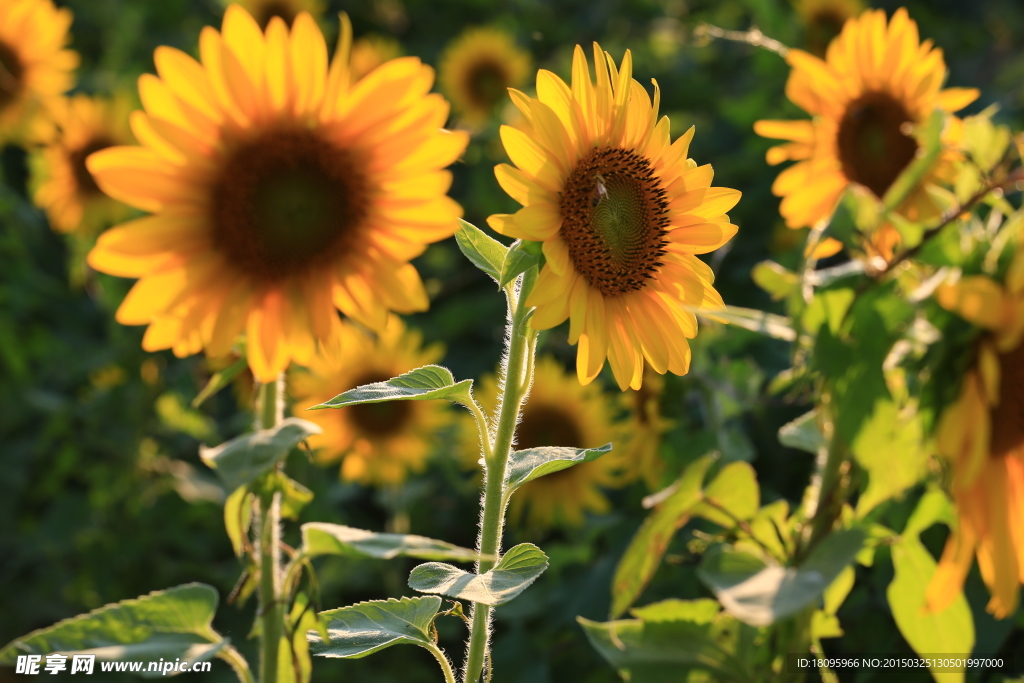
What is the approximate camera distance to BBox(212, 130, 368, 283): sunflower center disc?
0.99 metres

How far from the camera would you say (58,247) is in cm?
337

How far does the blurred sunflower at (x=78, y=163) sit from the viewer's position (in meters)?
2.66

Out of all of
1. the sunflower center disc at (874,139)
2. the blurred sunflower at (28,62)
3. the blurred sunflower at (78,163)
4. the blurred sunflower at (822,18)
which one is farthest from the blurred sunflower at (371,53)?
the sunflower center disc at (874,139)

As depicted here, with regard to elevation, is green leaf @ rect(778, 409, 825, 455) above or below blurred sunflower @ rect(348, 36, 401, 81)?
below

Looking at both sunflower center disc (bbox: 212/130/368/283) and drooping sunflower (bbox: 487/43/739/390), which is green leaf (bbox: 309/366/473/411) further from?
sunflower center disc (bbox: 212/130/368/283)

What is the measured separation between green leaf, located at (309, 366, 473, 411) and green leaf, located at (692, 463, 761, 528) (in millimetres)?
408

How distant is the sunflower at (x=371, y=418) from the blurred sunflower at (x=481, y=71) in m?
1.55

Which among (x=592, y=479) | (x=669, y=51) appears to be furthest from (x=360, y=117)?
(x=669, y=51)

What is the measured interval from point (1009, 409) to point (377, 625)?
66 cm

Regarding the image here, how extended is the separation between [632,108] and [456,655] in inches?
63.3

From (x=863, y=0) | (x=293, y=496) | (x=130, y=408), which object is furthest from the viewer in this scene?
(x=863, y=0)

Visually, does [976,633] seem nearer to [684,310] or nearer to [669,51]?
[684,310]

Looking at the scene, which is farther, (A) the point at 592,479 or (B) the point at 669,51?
(B) the point at 669,51

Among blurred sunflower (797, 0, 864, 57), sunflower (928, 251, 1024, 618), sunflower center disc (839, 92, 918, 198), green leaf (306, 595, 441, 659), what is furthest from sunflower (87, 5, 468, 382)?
blurred sunflower (797, 0, 864, 57)
